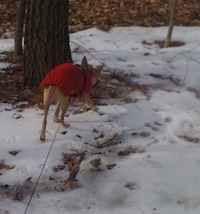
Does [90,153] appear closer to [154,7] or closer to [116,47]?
[116,47]

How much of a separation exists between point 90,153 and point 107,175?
37 cm

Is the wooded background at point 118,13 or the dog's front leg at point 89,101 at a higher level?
the wooded background at point 118,13

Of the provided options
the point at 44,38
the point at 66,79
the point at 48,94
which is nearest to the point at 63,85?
the point at 66,79

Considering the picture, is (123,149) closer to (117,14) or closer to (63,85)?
(63,85)

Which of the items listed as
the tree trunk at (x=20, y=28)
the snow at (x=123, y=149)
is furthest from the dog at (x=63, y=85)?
the tree trunk at (x=20, y=28)

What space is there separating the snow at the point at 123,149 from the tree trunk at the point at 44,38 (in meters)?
0.64

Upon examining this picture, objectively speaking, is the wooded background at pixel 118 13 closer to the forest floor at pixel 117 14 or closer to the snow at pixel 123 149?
the forest floor at pixel 117 14

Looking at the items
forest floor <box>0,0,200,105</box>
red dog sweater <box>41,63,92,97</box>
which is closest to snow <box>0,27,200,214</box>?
red dog sweater <box>41,63,92,97</box>

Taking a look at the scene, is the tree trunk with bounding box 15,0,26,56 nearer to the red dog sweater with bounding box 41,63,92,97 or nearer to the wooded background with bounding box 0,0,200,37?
the wooded background with bounding box 0,0,200,37

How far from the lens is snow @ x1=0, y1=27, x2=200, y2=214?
10.5 ft

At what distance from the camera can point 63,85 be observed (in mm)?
3846

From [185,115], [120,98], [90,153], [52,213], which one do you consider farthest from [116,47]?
[52,213]

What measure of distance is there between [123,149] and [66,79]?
902 mm

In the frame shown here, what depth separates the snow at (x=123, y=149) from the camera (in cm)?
321
